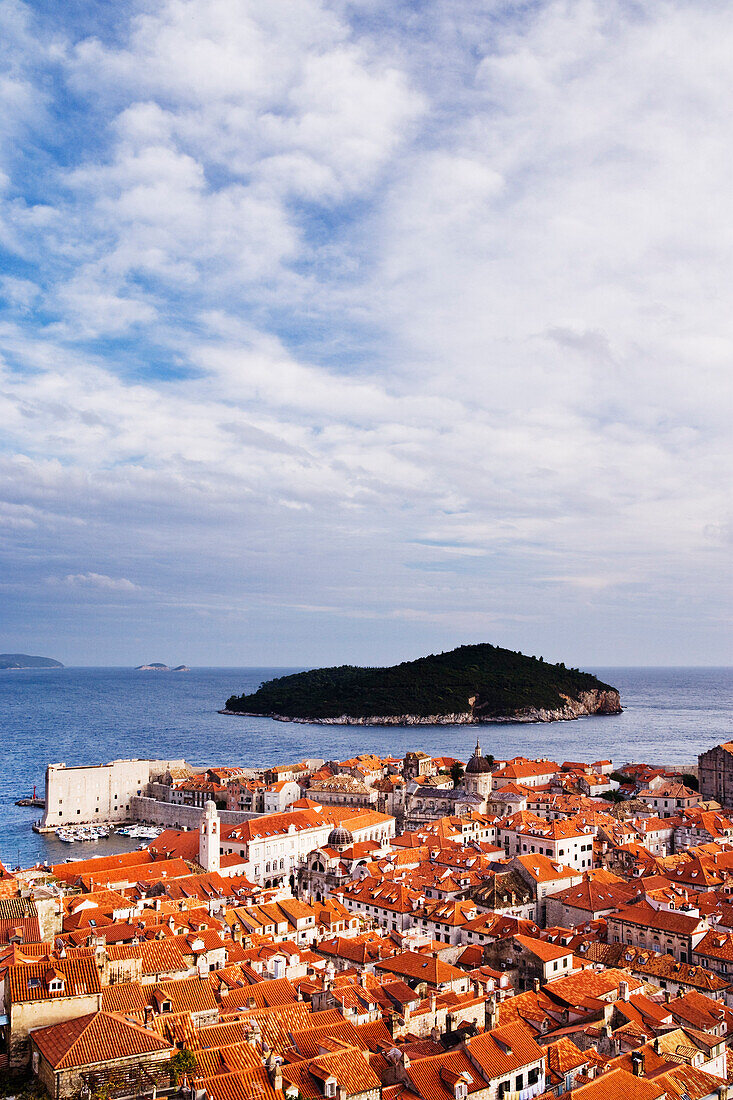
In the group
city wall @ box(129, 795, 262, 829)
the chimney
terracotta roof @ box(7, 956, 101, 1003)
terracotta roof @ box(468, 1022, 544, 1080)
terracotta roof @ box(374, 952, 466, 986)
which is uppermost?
terracotta roof @ box(7, 956, 101, 1003)

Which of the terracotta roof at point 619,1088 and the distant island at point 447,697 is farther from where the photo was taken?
the distant island at point 447,697

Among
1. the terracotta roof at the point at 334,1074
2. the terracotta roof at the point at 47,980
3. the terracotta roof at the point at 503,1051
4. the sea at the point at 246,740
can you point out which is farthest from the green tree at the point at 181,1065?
the sea at the point at 246,740

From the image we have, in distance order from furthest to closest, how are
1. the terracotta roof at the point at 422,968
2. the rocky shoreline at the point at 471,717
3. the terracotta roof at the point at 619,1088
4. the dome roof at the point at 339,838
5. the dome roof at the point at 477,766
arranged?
1. the rocky shoreline at the point at 471,717
2. the dome roof at the point at 477,766
3. the dome roof at the point at 339,838
4. the terracotta roof at the point at 422,968
5. the terracotta roof at the point at 619,1088

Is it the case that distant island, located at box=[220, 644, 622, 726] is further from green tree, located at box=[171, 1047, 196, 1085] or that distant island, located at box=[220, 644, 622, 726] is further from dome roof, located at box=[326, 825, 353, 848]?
green tree, located at box=[171, 1047, 196, 1085]

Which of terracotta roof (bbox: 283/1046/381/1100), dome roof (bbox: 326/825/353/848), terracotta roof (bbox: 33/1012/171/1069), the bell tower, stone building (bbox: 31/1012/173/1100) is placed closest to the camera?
stone building (bbox: 31/1012/173/1100)

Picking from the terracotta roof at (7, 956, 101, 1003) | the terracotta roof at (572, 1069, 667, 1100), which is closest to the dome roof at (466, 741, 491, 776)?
the terracotta roof at (572, 1069, 667, 1100)

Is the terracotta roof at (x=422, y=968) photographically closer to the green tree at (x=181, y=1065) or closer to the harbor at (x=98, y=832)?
the green tree at (x=181, y=1065)
